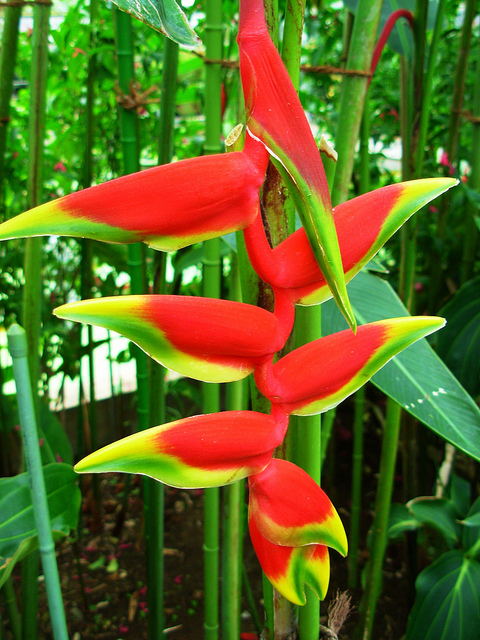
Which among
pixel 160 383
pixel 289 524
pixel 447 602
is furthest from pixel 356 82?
pixel 447 602

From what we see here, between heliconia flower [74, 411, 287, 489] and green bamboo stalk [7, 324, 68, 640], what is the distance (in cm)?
15

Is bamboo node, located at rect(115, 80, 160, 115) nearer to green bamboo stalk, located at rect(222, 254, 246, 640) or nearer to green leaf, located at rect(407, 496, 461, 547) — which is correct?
green bamboo stalk, located at rect(222, 254, 246, 640)

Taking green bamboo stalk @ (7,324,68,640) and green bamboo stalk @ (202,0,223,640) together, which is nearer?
green bamboo stalk @ (7,324,68,640)

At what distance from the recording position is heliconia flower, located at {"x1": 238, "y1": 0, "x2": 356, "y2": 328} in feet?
0.51

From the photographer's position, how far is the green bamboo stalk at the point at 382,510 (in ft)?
1.91

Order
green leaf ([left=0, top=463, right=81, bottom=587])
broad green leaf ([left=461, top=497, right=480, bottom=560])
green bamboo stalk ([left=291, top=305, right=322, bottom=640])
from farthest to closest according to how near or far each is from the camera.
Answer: broad green leaf ([left=461, top=497, right=480, bottom=560]), green leaf ([left=0, top=463, right=81, bottom=587]), green bamboo stalk ([left=291, top=305, right=322, bottom=640])

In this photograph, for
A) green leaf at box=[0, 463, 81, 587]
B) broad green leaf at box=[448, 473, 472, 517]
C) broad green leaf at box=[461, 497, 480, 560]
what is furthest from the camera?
broad green leaf at box=[448, 473, 472, 517]

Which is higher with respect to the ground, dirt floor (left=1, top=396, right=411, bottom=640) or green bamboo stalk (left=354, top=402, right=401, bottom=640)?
green bamboo stalk (left=354, top=402, right=401, bottom=640)

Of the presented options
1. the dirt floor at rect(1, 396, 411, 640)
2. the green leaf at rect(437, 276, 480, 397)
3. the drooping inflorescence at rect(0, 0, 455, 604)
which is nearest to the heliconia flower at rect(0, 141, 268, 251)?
the drooping inflorescence at rect(0, 0, 455, 604)

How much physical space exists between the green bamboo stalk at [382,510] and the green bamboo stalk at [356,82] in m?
0.32

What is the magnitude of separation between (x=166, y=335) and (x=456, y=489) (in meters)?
0.90

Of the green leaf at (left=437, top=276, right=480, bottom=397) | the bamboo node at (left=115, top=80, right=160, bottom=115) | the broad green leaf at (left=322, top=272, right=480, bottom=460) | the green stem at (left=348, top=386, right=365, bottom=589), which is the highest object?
the bamboo node at (left=115, top=80, right=160, bottom=115)

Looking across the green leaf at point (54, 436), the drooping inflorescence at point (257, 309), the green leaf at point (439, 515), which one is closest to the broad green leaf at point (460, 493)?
the green leaf at point (439, 515)

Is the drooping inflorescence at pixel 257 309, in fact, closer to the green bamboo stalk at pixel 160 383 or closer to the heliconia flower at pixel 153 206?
the heliconia flower at pixel 153 206
